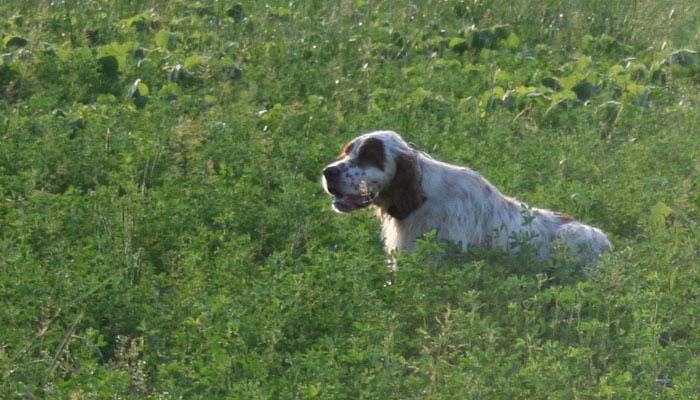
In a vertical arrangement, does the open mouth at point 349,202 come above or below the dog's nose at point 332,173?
below

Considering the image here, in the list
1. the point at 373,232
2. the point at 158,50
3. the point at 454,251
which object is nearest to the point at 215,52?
the point at 158,50

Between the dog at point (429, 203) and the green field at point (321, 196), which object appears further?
the dog at point (429, 203)

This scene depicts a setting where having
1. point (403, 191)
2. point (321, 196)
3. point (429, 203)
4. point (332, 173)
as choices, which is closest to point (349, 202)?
point (332, 173)

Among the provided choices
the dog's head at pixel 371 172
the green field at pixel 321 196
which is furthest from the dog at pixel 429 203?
the green field at pixel 321 196

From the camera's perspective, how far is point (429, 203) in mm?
7434

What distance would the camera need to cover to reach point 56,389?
4941 mm

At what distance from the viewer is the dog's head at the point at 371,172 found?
7.24m

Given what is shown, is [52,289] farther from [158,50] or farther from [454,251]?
[158,50]

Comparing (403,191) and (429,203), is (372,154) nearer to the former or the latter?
(403,191)

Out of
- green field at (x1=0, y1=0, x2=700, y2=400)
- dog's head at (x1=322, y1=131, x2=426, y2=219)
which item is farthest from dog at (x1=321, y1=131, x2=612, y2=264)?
green field at (x1=0, y1=0, x2=700, y2=400)

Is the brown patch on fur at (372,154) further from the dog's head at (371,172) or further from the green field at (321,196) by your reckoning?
the green field at (321,196)

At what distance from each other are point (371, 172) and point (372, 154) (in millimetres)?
94

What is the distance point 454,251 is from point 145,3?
21.7ft

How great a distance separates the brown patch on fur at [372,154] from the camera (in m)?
7.25
